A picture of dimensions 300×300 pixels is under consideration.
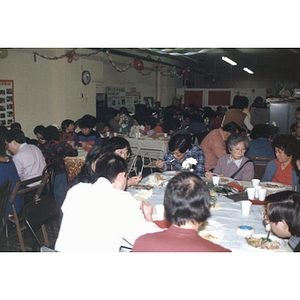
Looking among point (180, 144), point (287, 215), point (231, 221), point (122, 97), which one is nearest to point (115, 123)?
point (122, 97)

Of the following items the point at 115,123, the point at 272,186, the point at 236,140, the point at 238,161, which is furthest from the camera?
the point at 115,123

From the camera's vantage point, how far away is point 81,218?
5.37 feet

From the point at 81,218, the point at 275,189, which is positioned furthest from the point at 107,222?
the point at 275,189

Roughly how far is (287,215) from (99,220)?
3.37 feet

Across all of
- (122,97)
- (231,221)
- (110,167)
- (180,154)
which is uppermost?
(122,97)

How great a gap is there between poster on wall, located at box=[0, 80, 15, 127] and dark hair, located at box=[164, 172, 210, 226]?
18.8 feet

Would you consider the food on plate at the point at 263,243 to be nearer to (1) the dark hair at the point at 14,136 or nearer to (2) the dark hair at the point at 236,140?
(2) the dark hair at the point at 236,140

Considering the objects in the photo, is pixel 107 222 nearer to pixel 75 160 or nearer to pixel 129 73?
pixel 75 160

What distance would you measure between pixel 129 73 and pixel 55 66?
203 inches

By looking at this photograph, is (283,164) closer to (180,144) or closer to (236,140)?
(236,140)

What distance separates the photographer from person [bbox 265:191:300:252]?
1.69 meters

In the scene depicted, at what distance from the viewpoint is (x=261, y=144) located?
411 cm

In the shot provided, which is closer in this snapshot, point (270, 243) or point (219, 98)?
point (270, 243)
